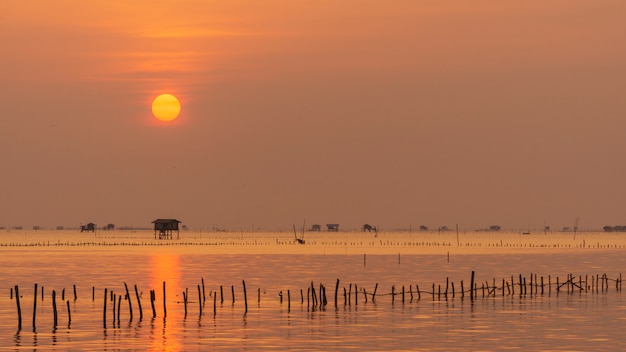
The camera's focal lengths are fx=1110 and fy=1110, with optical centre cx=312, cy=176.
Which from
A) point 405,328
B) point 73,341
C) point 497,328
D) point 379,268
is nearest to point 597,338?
point 497,328

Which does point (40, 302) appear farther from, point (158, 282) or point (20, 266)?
point (20, 266)

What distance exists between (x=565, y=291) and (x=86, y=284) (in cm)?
4146

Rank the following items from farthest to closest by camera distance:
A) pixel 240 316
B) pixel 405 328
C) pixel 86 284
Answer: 1. pixel 86 284
2. pixel 240 316
3. pixel 405 328

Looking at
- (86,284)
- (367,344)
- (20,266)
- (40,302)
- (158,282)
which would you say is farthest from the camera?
(20,266)

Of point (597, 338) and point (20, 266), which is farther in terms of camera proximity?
point (20, 266)

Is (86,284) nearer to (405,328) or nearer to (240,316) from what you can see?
(240,316)

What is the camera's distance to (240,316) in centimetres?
6600

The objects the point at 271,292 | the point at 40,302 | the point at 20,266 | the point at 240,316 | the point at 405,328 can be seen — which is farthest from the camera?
the point at 20,266

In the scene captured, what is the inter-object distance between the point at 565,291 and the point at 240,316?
3349 cm

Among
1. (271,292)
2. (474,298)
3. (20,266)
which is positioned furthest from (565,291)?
(20,266)

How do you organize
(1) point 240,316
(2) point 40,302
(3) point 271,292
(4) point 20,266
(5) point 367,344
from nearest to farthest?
(5) point 367,344 → (1) point 240,316 → (2) point 40,302 → (3) point 271,292 → (4) point 20,266

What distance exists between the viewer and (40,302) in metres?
76.2

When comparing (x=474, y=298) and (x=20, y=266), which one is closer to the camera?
(x=474, y=298)

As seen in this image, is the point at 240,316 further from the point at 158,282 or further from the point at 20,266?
the point at 20,266
